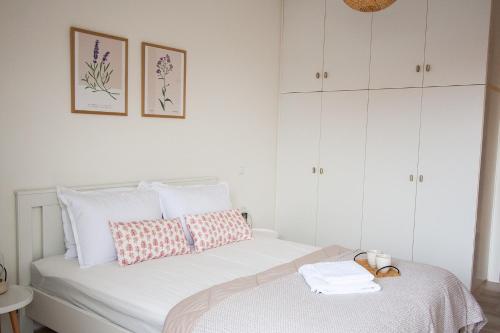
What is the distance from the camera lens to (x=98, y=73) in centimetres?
286

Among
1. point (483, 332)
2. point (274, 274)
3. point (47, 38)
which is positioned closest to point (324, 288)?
point (274, 274)

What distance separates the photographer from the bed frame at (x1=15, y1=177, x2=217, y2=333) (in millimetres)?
2330

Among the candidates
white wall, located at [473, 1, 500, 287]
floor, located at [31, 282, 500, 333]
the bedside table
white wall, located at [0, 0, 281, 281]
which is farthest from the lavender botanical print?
white wall, located at [473, 1, 500, 287]

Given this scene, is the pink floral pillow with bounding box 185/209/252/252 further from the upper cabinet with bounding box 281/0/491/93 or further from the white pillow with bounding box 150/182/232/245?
the upper cabinet with bounding box 281/0/491/93

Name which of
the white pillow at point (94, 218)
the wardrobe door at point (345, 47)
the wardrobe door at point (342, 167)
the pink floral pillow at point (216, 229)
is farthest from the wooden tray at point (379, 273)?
the wardrobe door at point (345, 47)

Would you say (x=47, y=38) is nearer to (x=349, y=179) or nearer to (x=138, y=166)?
(x=138, y=166)

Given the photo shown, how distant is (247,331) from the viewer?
1.68 m

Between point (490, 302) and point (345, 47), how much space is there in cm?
244

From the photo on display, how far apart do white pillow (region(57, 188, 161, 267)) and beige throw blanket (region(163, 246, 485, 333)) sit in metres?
0.80

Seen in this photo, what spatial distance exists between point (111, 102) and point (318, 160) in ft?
6.77

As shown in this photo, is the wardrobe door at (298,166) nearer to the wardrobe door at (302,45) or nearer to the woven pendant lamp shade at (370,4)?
the wardrobe door at (302,45)

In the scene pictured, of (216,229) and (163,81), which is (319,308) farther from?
(163,81)

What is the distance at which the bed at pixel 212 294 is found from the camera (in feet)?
5.90

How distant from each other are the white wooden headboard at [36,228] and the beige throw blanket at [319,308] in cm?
115
